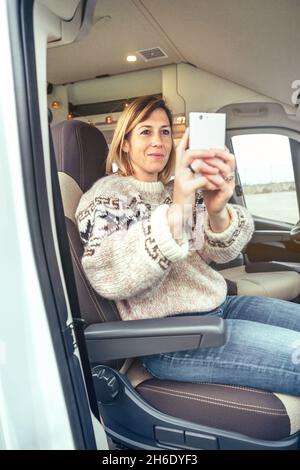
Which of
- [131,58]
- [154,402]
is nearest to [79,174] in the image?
[154,402]

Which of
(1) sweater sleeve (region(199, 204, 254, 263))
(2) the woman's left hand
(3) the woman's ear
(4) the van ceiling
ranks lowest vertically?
(1) sweater sleeve (region(199, 204, 254, 263))

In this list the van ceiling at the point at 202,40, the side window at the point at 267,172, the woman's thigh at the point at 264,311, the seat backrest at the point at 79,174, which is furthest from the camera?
the side window at the point at 267,172

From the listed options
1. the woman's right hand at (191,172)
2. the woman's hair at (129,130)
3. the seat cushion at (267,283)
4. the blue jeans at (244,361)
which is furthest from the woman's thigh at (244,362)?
the seat cushion at (267,283)

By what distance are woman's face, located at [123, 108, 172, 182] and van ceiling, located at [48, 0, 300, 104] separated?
538mm

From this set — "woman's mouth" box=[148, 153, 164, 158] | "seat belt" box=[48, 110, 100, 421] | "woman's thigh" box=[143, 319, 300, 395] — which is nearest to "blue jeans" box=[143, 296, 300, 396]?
"woman's thigh" box=[143, 319, 300, 395]

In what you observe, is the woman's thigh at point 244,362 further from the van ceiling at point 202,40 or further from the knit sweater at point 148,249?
the van ceiling at point 202,40

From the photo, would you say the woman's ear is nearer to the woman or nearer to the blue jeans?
the woman

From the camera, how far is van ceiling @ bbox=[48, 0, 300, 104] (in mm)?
1527

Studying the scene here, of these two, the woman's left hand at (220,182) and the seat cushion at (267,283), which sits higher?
the woman's left hand at (220,182)

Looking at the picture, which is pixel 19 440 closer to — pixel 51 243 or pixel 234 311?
pixel 51 243

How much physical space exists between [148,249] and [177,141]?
11.4 inches

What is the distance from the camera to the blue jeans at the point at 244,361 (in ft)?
2.81

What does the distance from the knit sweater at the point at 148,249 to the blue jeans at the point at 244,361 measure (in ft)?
0.37

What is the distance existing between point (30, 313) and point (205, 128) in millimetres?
491
